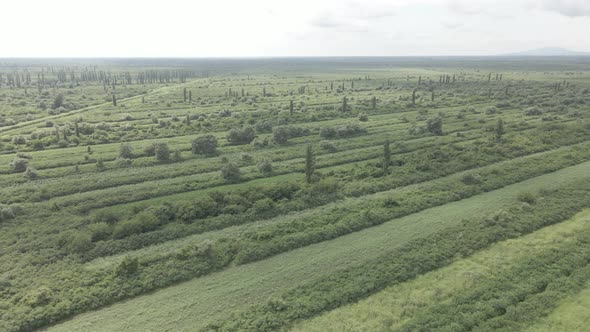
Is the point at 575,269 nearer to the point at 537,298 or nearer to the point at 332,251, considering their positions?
the point at 537,298

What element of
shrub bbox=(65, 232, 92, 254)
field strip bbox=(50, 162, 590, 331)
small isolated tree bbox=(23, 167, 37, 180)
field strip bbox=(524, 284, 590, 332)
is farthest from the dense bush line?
small isolated tree bbox=(23, 167, 37, 180)

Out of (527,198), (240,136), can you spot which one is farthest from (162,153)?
(527,198)

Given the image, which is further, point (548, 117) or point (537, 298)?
point (548, 117)

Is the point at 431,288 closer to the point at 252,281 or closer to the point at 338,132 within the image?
the point at 252,281

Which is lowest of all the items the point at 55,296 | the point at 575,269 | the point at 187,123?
the point at 55,296

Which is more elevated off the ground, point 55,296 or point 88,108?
point 88,108

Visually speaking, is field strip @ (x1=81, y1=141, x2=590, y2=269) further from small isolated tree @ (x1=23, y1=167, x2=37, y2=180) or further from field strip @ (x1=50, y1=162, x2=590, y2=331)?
small isolated tree @ (x1=23, y1=167, x2=37, y2=180)

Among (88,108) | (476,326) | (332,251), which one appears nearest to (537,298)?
(476,326)

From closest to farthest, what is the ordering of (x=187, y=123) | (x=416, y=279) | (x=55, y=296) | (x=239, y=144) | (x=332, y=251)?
(x=55, y=296) → (x=416, y=279) → (x=332, y=251) → (x=239, y=144) → (x=187, y=123)
